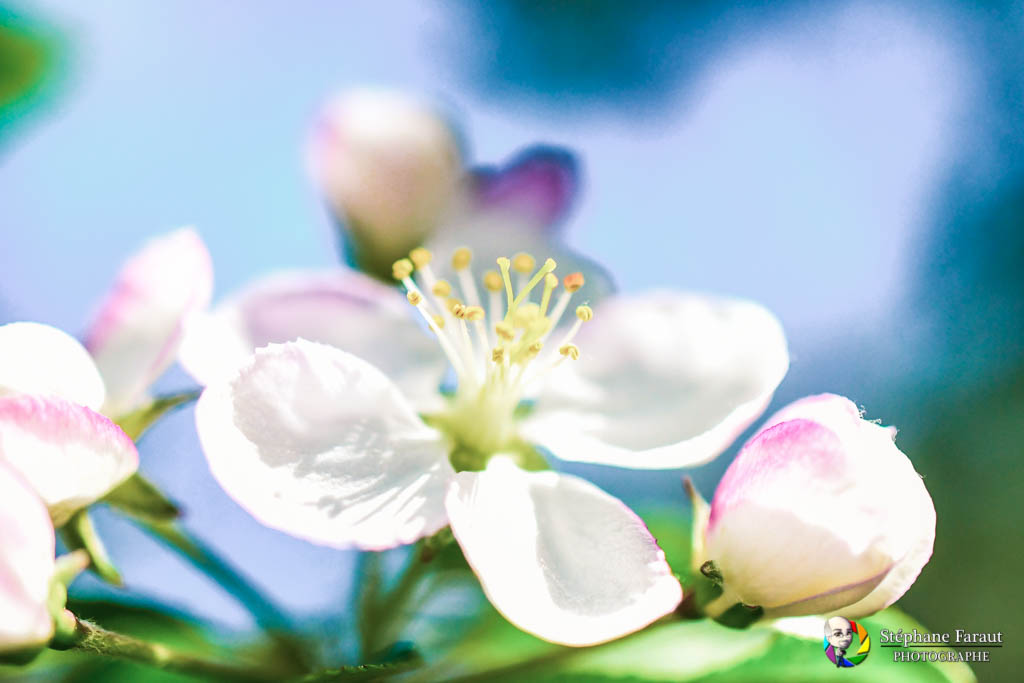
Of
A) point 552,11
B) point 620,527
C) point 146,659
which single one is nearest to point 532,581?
point 620,527

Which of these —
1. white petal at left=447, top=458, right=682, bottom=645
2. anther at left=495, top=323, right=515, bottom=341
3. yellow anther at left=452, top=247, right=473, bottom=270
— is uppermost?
yellow anther at left=452, top=247, right=473, bottom=270

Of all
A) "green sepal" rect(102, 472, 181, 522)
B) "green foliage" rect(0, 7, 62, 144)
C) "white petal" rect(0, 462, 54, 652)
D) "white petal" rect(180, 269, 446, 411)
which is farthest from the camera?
"green foliage" rect(0, 7, 62, 144)

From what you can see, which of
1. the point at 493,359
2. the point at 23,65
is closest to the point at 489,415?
the point at 493,359

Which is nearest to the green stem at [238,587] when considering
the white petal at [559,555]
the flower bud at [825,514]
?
the white petal at [559,555]

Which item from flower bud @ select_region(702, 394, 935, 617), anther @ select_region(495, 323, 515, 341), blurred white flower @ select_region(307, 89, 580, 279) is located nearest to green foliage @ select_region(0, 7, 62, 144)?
blurred white flower @ select_region(307, 89, 580, 279)

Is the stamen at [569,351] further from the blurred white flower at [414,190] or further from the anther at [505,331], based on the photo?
the blurred white flower at [414,190]

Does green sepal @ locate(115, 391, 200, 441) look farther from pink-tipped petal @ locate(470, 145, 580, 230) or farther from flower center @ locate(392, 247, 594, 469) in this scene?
pink-tipped petal @ locate(470, 145, 580, 230)

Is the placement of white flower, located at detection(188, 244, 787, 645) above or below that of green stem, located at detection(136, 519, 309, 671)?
above
